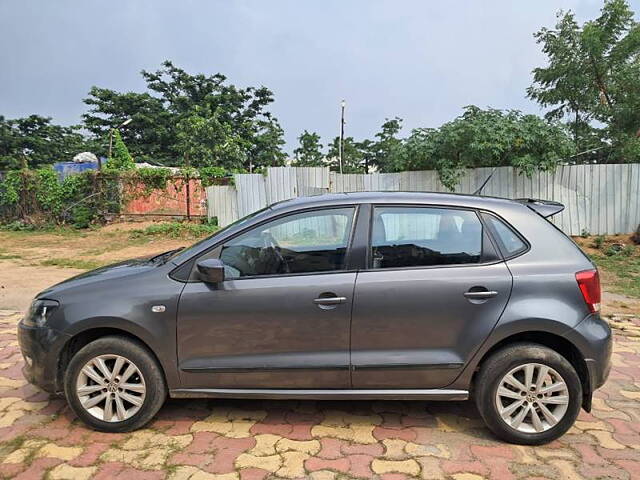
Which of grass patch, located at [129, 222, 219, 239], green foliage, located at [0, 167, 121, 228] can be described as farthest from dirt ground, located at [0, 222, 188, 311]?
Result: green foliage, located at [0, 167, 121, 228]

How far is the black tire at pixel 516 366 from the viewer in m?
2.53

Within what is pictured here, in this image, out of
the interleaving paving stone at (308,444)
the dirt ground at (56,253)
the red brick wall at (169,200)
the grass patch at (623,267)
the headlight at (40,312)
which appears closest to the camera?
the interleaving paving stone at (308,444)

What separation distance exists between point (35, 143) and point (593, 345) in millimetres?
39127

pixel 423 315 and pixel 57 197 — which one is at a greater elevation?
pixel 57 197

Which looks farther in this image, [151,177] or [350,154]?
[350,154]

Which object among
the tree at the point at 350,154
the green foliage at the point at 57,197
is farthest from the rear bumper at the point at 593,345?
the tree at the point at 350,154

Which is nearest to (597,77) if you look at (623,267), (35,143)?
(623,267)

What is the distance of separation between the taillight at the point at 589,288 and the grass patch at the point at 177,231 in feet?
37.7

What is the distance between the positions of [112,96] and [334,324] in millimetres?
35815

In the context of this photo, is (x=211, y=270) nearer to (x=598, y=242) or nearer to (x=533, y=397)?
(x=533, y=397)

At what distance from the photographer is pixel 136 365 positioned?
267 cm

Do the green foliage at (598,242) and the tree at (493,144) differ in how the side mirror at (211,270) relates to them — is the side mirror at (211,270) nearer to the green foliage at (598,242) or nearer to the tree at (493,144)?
the tree at (493,144)

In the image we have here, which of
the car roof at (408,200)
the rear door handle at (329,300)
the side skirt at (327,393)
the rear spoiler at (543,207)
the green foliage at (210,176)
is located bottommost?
the side skirt at (327,393)

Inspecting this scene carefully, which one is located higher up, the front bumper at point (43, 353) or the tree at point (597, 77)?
the tree at point (597, 77)
